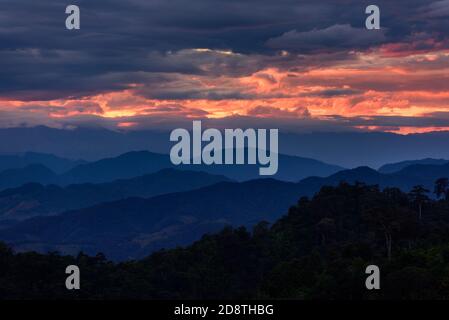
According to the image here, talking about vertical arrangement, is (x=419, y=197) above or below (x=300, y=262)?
above

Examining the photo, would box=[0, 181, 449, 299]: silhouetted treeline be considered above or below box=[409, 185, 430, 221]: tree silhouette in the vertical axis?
below

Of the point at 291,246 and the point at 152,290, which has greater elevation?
the point at 291,246

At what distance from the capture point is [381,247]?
108688 millimetres

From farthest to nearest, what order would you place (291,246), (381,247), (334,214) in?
(334,214), (291,246), (381,247)

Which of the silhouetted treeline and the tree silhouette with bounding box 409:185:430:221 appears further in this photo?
the tree silhouette with bounding box 409:185:430:221

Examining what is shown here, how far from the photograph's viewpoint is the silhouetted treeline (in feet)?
250

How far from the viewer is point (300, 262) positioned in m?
100

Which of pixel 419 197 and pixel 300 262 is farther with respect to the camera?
pixel 419 197

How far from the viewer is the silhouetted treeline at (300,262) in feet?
250

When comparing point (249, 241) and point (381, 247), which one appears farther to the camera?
point (249, 241)
